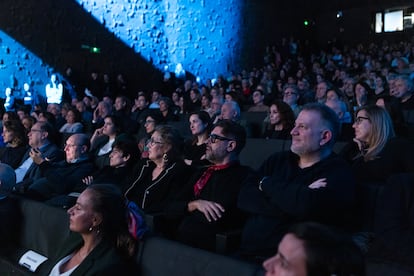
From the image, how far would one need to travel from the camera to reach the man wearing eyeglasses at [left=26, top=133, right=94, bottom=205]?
159 inches

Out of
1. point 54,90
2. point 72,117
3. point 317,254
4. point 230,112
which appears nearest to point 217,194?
point 317,254

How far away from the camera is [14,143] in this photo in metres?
5.35

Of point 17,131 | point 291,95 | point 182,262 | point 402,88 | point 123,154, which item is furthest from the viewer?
point 291,95

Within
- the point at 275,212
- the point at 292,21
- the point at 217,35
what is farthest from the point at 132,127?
the point at 292,21

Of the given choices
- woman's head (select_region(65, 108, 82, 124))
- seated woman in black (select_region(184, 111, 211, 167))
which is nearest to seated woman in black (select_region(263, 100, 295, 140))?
seated woman in black (select_region(184, 111, 211, 167))

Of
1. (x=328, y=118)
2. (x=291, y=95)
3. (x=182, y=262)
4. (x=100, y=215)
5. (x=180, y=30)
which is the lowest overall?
(x=182, y=262)

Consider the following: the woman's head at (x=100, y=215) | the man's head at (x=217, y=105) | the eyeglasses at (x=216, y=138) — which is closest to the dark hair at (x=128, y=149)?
the eyeglasses at (x=216, y=138)

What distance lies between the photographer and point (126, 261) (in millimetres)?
2209

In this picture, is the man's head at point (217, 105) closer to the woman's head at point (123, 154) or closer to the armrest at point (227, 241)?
the woman's head at point (123, 154)

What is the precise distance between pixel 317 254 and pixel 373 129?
7.28ft

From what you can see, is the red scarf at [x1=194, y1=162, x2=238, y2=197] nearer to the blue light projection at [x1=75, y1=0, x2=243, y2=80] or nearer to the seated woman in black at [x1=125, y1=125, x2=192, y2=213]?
the seated woman in black at [x1=125, y1=125, x2=192, y2=213]

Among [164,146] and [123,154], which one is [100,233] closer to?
[164,146]

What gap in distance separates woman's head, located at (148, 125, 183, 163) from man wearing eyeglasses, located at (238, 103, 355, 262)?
0.97m

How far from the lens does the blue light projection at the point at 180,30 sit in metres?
14.1
